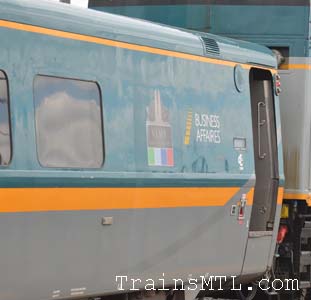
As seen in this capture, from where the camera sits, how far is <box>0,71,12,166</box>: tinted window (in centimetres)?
662

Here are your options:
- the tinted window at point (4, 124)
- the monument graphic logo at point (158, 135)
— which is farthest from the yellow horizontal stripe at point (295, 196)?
the tinted window at point (4, 124)

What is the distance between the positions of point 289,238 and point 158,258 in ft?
9.43

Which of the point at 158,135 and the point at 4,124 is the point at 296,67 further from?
the point at 4,124

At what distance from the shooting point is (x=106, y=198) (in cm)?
739

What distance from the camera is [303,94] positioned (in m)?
10.3

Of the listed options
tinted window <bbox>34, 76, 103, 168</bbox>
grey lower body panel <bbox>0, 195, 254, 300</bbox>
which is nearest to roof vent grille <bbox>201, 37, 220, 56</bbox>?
grey lower body panel <bbox>0, 195, 254, 300</bbox>

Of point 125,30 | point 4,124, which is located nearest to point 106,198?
point 4,124

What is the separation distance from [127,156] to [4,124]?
1.36 meters

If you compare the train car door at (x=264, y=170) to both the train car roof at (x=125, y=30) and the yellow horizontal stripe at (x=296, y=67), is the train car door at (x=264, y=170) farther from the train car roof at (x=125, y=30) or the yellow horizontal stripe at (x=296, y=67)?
the yellow horizontal stripe at (x=296, y=67)

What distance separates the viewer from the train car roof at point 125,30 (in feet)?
22.8

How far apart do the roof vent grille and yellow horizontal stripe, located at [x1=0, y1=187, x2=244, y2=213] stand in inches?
53.4

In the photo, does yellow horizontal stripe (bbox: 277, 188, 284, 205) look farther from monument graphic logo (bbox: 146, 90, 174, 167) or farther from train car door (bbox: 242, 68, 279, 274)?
monument graphic logo (bbox: 146, 90, 174, 167)

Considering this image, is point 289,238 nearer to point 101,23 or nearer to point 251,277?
point 251,277

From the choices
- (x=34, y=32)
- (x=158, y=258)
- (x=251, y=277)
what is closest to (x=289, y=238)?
(x=251, y=277)
